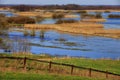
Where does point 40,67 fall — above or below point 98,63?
above

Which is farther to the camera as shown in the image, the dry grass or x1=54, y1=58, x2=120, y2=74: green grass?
x1=54, y1=58, x2=120, y2=74: green grass

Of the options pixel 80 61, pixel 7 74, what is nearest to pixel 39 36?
pixel 80 61

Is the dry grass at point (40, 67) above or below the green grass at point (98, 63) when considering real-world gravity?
above

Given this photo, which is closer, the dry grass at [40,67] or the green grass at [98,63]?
the dry grass at [40,67]

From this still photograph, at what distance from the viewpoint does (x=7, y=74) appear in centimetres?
1823

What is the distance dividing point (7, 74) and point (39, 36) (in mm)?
41587

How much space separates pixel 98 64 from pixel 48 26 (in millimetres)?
46568

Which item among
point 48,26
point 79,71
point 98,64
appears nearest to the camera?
point 79,71

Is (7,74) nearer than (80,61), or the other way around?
(7,74)

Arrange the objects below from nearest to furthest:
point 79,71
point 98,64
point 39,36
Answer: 1. point 79,71
2. point 98,64
3. point 39,36

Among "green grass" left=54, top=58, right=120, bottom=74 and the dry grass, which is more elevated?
the dry grass

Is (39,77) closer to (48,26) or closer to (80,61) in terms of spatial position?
(80,61)

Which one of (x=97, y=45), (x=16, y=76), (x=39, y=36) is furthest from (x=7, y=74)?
(x=39, y=36)

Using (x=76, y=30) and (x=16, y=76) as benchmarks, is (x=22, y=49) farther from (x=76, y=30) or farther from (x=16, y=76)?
(x=76, y=30)
